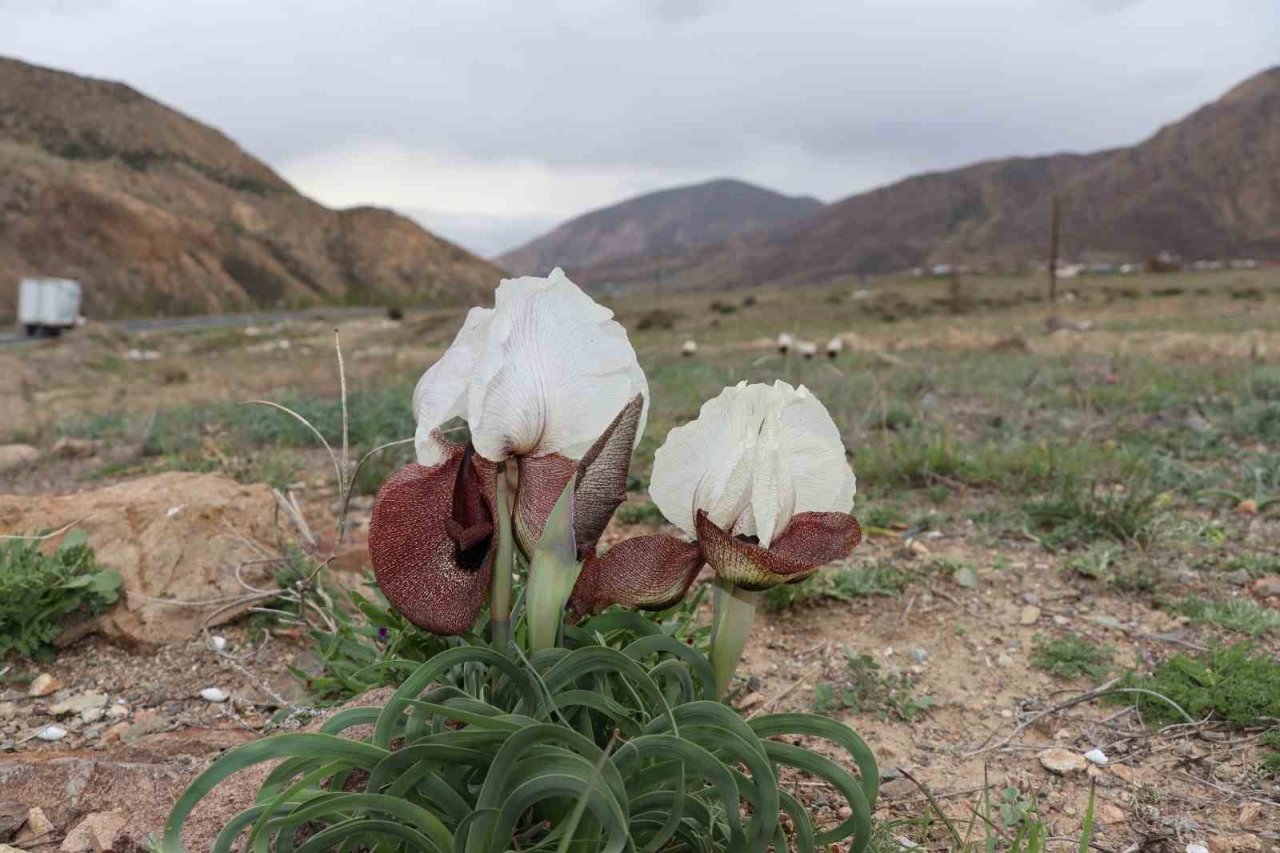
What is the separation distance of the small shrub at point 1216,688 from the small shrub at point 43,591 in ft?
9.14

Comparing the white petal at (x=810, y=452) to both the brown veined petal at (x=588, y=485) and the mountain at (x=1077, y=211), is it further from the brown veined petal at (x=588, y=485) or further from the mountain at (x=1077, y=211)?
the mountain at (x=1077, y=211)

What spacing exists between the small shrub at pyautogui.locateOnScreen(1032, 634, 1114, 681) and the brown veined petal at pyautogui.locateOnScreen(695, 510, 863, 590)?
1.58m

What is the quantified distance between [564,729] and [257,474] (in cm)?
376

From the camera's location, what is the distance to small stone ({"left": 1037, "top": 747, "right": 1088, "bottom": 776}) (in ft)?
6.75

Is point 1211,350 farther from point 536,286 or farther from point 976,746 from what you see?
point 536,286

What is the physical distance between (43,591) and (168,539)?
358 millimetres

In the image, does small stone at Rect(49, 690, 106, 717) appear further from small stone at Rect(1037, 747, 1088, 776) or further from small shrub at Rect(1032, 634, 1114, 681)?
small shrub at Rect(1032, 634, 1114, 681)

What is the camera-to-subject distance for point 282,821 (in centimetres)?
115

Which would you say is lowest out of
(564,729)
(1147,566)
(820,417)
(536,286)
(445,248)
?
(1147,566)

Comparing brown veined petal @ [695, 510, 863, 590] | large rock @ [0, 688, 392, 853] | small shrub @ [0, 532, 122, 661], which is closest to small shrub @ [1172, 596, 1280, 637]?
brown veined petal @ [695, 510, 863, 590]

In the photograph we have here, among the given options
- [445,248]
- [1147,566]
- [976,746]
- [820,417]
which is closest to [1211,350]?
[1147,566]

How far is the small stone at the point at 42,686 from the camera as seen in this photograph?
236 cm

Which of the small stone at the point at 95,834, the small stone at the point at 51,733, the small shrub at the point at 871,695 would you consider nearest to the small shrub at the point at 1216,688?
the small shrub at the point at 871,695

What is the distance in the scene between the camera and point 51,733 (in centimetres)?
212
